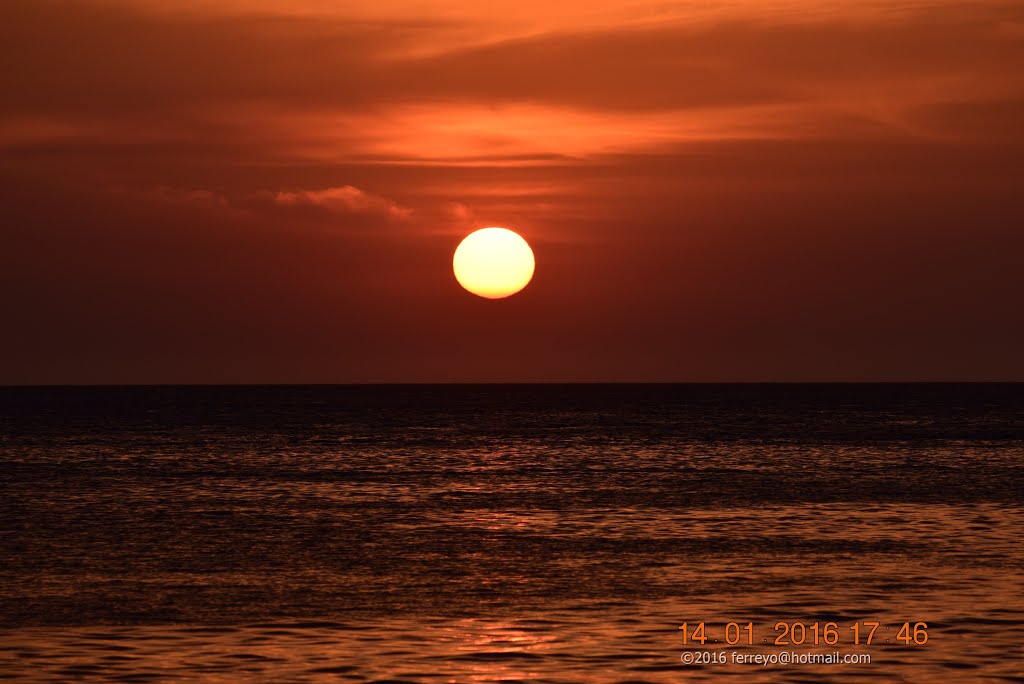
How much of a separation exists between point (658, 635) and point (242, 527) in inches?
854

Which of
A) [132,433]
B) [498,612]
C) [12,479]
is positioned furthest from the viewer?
[132,433]

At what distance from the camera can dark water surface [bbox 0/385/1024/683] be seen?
2128 centimetres

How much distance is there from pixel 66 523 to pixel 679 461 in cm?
4092

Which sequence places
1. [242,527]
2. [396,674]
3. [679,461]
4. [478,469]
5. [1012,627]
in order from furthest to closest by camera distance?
1. [679,461]
2. [478,469]
3. [242,527]
4. [1012,627]
5. [396,674]

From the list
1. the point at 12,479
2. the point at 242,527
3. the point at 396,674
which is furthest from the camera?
the point at 12,479

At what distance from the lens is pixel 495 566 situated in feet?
107

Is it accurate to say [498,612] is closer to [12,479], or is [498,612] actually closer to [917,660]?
[917,660]

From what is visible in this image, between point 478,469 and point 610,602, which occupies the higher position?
point 478,469

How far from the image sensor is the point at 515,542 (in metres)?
37.4

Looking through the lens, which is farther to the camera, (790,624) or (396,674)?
(790,624)

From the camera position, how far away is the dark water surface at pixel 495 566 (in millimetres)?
21281

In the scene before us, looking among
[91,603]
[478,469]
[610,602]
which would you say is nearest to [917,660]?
[610,602]

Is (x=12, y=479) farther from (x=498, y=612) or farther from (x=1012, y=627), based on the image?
(x=1012, y=627)

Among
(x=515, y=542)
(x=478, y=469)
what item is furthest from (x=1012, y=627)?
(x=478, y=469)
